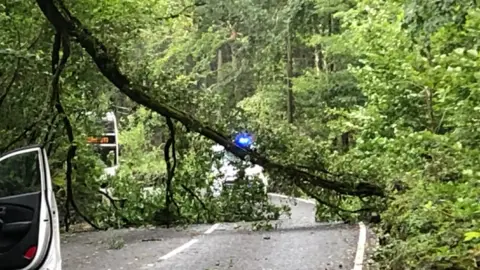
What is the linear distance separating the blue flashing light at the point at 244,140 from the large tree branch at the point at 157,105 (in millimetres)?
142

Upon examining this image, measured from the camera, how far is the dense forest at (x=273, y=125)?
9.16m

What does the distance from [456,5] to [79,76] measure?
10.3 metres

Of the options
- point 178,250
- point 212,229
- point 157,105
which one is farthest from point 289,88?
point 178,250

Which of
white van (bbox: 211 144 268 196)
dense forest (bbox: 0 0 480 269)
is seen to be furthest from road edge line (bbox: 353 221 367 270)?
white van (bbox: 211 144 268 196)

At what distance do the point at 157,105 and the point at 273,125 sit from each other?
2.99 m

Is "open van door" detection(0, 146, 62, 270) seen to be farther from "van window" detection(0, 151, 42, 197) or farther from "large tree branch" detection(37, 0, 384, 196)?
"large tree branch" detection(37, 0, 384, 196)

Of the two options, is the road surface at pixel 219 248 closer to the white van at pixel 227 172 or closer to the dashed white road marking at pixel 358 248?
the dashed white road marking at pixel 358 248

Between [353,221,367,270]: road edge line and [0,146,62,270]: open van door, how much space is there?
5.22 m

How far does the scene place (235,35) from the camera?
119ft

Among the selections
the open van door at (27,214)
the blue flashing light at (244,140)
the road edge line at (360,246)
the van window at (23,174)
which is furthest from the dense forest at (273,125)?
the van window at (23,174)

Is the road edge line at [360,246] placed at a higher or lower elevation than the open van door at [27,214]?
lower

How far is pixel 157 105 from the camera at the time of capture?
14.8 m

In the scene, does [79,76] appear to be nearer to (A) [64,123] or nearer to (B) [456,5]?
(A) [64,123]

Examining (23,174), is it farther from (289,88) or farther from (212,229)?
(289,88)
